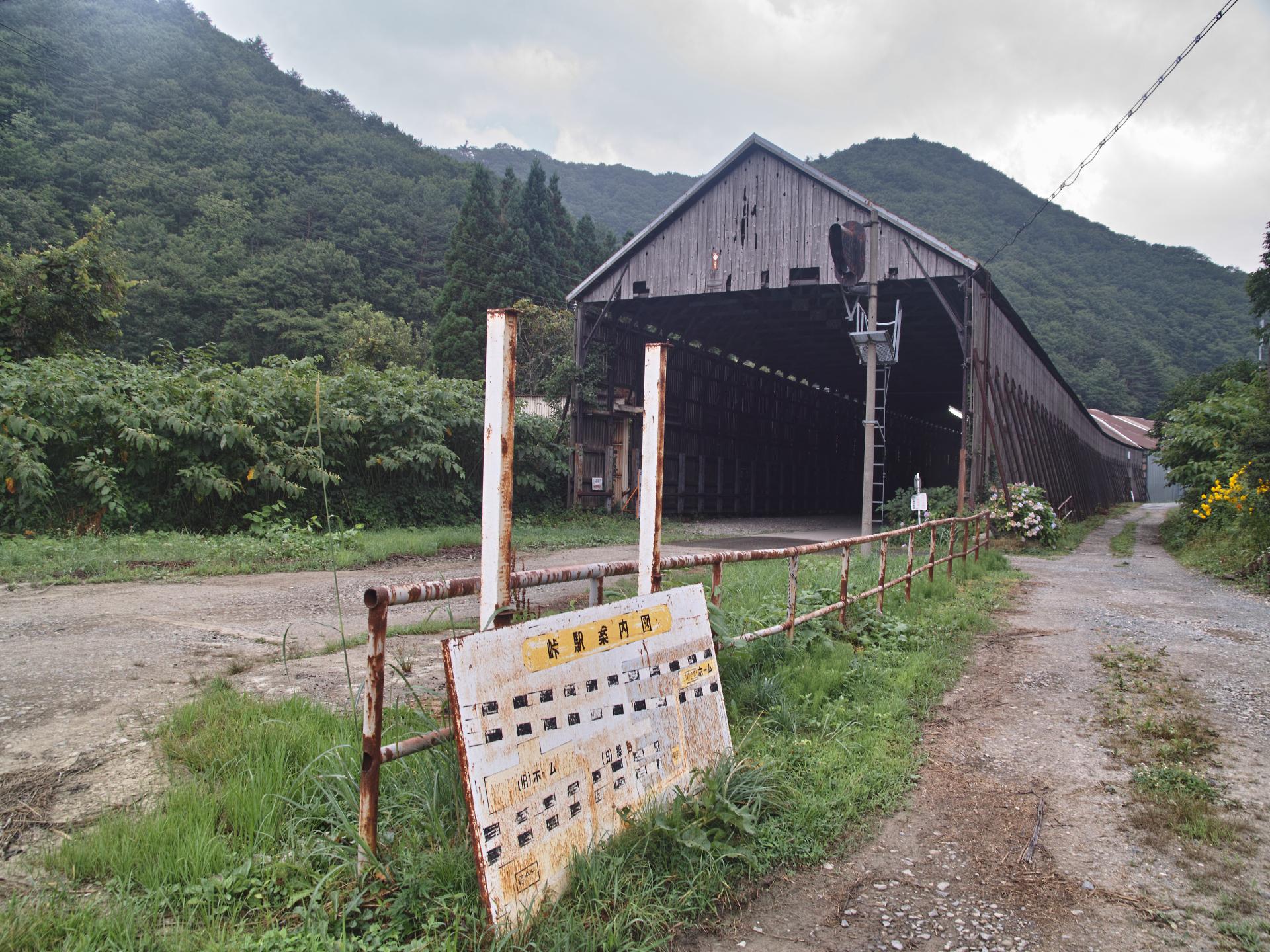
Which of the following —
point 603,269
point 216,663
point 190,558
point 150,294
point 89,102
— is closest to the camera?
point 216,663

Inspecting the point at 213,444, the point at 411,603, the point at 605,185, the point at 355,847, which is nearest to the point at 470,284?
the point at 213,444

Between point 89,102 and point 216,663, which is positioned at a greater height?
point 89,102

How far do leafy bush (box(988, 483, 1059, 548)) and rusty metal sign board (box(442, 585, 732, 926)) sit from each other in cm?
1532

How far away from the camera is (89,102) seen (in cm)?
4491

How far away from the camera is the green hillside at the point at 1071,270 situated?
48.2 metres

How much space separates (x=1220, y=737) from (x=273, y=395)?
13.0m

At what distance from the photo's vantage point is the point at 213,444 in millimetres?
11539

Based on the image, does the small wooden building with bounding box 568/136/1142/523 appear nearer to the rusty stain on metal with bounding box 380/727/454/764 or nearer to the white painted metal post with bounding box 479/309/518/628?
the white painted metal post with bounding box 479/309/518/628

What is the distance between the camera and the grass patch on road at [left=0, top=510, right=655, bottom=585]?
8.35m

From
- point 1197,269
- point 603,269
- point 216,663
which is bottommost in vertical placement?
point 216,663

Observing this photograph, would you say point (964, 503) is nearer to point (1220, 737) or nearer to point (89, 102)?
point (1220, 737)

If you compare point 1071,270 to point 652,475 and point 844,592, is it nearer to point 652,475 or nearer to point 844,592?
point 844,592

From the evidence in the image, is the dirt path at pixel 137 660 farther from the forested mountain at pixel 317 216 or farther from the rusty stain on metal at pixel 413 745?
the forested mountain at pixel 317 216

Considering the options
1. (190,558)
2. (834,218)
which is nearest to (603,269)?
(834,218)
